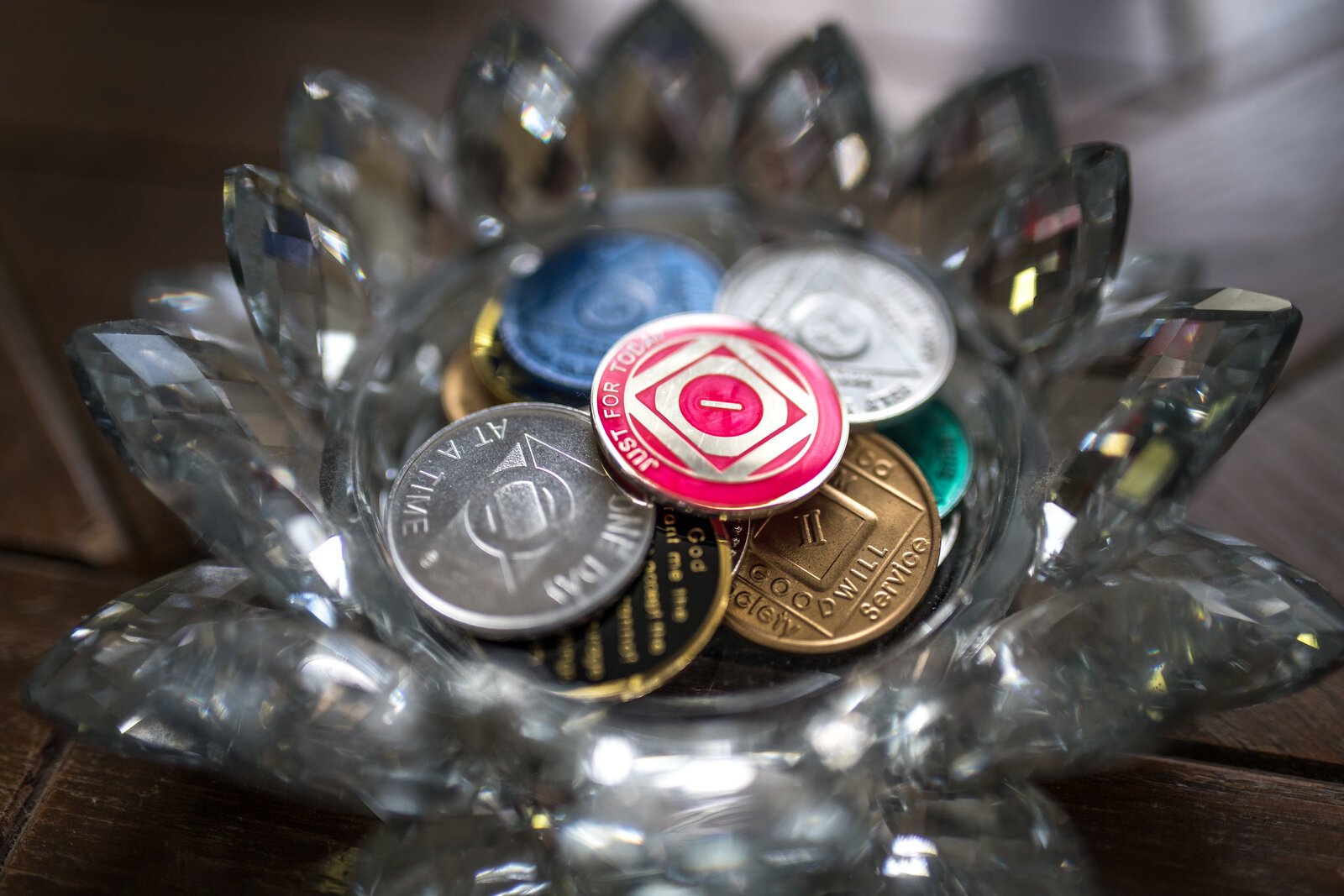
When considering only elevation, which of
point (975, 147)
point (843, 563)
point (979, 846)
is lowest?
point (979, 846)

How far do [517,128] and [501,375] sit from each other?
0.52 feet

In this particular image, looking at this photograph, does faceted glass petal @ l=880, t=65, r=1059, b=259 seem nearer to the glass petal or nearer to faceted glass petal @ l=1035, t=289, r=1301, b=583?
faceted glass petal @ l=1035, t=289, r=1301, b=583

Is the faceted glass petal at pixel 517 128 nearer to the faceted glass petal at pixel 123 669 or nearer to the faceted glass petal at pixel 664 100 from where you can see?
the faceted glass petal at pixel 664 100

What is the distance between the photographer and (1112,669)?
1.31 ft

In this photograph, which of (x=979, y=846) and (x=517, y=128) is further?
(x=517, y=128)

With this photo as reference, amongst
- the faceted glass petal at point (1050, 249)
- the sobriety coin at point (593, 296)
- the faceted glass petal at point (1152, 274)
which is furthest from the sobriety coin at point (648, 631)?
the faceted glass petal at point (1152, 274)

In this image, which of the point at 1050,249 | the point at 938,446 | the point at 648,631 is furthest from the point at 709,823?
the point at 1050,249

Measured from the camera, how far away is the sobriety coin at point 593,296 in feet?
1.69

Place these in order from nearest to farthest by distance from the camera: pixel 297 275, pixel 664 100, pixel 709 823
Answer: pixel 709 823
pixel 297 275
pixel 664 100

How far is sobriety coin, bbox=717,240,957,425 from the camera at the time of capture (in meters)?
0.51

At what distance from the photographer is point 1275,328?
1.41 feet

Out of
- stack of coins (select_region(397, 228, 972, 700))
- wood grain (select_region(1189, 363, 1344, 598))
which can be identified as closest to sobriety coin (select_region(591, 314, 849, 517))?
stack of coins (select_region(397, 228, 972, 700))

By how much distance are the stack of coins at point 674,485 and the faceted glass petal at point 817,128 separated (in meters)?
0.09

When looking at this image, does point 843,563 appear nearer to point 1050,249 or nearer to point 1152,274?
point 1050,249
